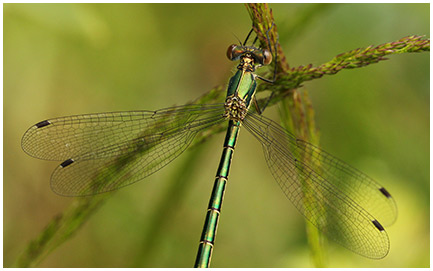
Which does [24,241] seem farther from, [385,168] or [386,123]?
[386,123]

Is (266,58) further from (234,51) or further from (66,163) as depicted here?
(66,163)

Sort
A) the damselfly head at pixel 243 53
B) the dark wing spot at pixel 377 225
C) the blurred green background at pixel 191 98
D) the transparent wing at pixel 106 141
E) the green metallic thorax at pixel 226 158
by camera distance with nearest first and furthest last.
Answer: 1. the dark wing spot at pixel 377 225
2. the transparent wing at pixel 106 141
3. the green metallic thorax at pixel 226 158
4. the damselfly head at pixel 243 53
5. the blurred green background at pixel 191 98

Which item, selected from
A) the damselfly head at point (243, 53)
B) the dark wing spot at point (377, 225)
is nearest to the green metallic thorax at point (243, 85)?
the damselfly head at point (243, 53)

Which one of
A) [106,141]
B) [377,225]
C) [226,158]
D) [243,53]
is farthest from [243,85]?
[377,225]

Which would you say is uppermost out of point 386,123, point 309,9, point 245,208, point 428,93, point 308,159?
point 428,93

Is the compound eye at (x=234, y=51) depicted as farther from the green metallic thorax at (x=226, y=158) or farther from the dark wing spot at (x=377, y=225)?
the dark wing spot at (x=377, y=225)

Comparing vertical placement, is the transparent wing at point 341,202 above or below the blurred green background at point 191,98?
below

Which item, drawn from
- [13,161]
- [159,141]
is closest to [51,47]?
[13,161]
